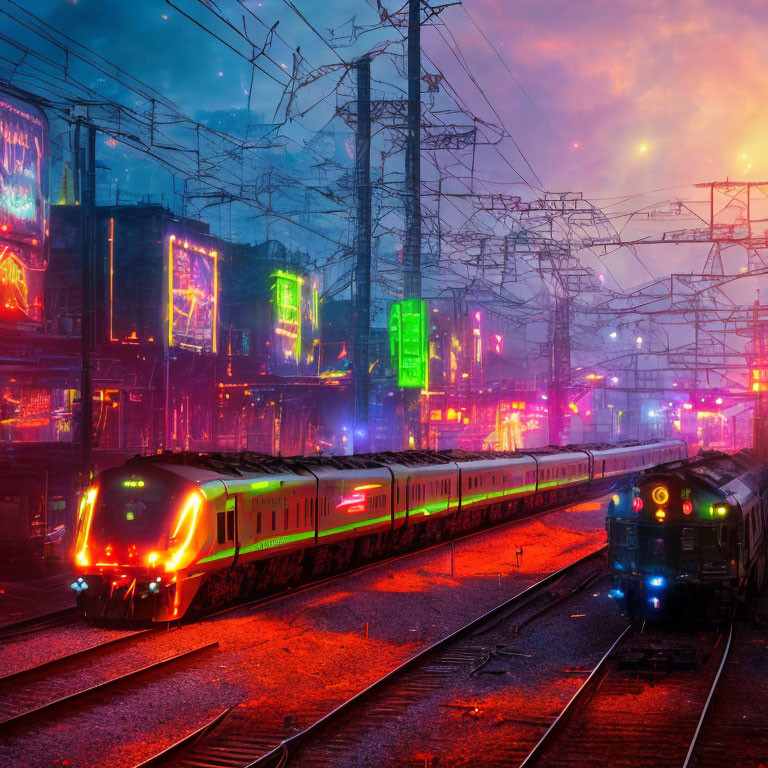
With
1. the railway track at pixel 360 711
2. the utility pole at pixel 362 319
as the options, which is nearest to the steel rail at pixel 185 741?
the railway track at pixel 360 711

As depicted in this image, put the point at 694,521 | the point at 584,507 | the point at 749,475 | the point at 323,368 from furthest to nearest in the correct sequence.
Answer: the point at 323,368
the point at 584,507
the point at 749,475
the point at 694,521

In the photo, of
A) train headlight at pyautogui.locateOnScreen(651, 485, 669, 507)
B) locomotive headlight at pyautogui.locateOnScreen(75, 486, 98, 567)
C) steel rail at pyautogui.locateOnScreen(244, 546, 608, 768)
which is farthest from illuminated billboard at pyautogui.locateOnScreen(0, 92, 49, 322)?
train headlight at pyautogui.locateOnScreen(651, 485, 669, 507)

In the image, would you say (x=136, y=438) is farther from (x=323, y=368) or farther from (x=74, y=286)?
(x=323, y=368)

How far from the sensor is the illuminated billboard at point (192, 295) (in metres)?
40.6

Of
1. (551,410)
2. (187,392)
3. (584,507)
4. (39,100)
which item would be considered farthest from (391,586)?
(551,410)

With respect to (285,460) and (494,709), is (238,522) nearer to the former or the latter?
(285,460)

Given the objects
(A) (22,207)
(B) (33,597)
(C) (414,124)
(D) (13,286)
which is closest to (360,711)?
(B) (33,597)

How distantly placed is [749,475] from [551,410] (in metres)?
29.4

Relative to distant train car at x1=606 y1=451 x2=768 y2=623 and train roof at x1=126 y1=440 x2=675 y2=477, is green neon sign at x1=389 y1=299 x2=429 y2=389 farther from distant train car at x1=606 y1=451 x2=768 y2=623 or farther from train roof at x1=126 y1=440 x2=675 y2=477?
distant train car at x1=606 y1=451 x2=768 y2=623

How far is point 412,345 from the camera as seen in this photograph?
45562 mm

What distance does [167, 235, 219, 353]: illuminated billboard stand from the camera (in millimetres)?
40625

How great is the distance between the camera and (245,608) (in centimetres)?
1717

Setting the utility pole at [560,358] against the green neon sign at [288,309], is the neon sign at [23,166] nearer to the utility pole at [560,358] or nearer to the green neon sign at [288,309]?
the green neon sign at [288,309]

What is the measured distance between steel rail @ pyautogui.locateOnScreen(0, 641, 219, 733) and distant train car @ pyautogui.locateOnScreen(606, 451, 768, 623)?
7397 millimetres
